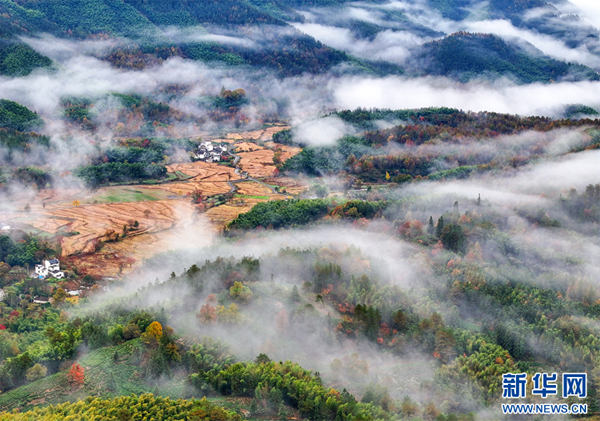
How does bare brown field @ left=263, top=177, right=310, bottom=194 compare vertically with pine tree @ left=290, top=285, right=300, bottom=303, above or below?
above

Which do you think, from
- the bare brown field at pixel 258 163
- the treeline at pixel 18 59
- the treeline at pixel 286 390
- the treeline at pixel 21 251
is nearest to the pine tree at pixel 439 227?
the treeline at pixel 286 390

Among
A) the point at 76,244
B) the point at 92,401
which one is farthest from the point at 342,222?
the point at 92,401

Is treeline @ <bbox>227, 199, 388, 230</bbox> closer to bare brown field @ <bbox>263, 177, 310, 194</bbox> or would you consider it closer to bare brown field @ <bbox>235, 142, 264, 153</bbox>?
bare brown field @ <bbox>263, 177, 310, 194</bbox>

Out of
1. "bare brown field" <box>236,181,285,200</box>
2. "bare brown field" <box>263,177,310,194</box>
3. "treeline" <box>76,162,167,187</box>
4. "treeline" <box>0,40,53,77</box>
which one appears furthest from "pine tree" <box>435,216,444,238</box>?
"treeline" <box>0,40,53,77</box>

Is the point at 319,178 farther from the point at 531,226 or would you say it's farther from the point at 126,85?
the point at 126,85

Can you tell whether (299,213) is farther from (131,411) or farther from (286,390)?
(131,411)

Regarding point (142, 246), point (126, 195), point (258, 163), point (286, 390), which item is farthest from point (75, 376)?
point (258, 163)
